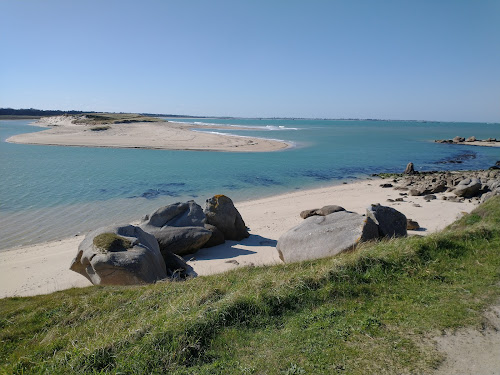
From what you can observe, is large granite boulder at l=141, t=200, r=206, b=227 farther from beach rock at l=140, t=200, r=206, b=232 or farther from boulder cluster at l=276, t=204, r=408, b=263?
boulder cluster at l=276, t=204, r=408, b=263

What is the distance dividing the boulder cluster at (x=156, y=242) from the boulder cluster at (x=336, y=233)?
12.1 feet

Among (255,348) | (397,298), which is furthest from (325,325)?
(397,298)

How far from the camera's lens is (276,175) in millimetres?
35625

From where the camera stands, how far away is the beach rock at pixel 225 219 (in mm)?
15836

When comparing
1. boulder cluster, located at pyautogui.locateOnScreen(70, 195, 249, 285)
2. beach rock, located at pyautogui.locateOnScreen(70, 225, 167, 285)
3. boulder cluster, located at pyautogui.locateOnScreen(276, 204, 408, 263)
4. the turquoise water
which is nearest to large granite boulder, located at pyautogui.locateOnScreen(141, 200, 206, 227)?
boulder cluster, located at pyautogui.locateOnScreen(70, 195, 249, 285)

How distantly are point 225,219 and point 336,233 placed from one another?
21.0 feet

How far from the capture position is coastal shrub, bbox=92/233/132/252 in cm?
1012

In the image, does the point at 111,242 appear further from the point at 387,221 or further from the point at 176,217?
the point at 387,221

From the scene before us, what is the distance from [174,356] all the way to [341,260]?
4.33 m

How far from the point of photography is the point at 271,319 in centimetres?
604

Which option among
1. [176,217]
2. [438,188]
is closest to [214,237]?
[176,217]

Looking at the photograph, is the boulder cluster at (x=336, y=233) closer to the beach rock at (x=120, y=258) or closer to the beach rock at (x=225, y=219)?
the beach rock at (x=120, y=258)

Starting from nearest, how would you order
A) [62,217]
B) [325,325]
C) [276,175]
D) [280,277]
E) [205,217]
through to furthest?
[325,325] < [280,277] < [205,217] < [62,217] < [276,175]

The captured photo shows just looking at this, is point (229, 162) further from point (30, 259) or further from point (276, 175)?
point (30, 259)
